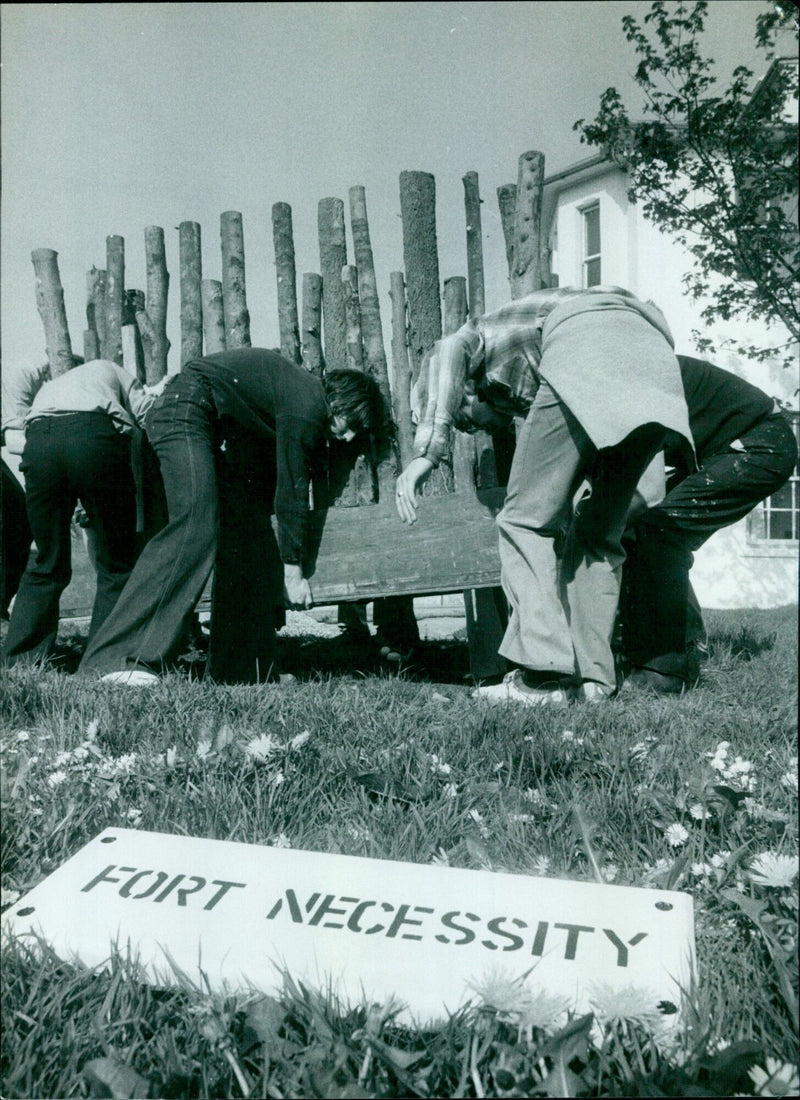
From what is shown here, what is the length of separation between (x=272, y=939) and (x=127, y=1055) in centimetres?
17

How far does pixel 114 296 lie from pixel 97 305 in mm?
79

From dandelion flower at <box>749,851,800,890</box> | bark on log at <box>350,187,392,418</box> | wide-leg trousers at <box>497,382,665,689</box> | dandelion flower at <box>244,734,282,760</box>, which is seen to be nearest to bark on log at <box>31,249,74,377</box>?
bark on log at <box>350,187,392,418</box>

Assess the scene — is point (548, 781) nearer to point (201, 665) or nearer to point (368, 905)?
point (368, 905)

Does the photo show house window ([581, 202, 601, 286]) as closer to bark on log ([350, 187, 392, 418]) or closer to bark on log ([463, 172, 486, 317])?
bark on log ([463, 172, 486, 317])

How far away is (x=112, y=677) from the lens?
2.30 metres

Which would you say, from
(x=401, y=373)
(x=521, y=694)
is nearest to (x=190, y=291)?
(x=401, y=373)

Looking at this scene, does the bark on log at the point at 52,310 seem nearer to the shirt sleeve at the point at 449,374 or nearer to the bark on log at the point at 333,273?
the bark on log at the point at 333,273

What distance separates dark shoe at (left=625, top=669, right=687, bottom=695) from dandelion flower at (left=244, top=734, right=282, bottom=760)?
925mm

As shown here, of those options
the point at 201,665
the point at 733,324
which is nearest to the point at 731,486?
the point at 733,324

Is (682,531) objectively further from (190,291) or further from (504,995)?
(190,291)

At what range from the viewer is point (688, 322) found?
4.94 feet

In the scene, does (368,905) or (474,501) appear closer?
(368,905)

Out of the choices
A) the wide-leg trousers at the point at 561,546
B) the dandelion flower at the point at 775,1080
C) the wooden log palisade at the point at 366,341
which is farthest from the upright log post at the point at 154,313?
the dandelion flower at the point at 775,1080

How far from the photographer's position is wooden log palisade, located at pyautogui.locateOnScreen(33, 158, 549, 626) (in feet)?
6.68
